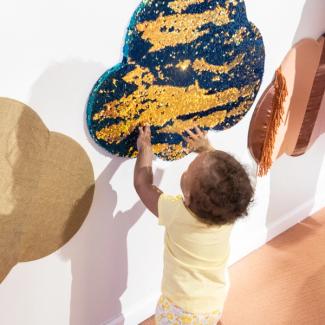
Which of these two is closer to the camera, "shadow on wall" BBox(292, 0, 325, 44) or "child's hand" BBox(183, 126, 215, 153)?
"child's hand" BBox(183, 126, 215, 153)

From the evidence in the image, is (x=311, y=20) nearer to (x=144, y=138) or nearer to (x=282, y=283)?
(x=144, y=138)

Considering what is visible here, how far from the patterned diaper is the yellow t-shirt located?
15mm

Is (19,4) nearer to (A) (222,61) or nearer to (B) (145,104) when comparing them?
(B) (145,104)

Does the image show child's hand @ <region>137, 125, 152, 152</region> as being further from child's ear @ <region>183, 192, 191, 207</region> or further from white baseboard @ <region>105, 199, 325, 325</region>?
white baseboard @ <region>105, 199, 325, 325</region>

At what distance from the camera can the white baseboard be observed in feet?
5.15

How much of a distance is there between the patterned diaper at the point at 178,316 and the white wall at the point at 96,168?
0.24 meters

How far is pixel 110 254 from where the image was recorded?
1379mm

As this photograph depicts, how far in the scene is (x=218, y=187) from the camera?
0.99 metres

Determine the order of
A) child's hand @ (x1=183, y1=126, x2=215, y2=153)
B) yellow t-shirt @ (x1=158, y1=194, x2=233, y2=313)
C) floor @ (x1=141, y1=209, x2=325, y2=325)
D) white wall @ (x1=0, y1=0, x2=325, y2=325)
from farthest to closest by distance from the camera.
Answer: floor @ (x1=141, y1=209, x2=325, y2=325), child's hand @ (x1=183, y1=126, x2=215, y2=153), yellow t-shirt @ (x1=158, y1=194, x2=233, y2=313), white wall @ (x1=0, y1=0, x2=325, y2=325)

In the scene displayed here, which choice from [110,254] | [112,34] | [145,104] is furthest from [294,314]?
[112,34]

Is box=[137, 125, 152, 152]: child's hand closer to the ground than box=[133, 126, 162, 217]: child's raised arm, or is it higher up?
higher up

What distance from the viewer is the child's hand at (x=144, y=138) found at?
1.22m

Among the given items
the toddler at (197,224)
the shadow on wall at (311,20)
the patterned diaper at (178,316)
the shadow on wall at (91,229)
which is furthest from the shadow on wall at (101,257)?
the shadow on wall at (311,20)

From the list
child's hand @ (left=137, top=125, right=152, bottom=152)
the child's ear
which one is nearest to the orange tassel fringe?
child's hand @ (left=137, top=125, right=152, bottom=152)
